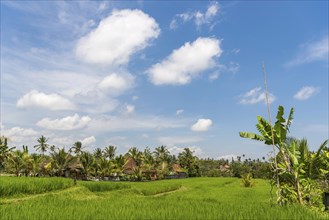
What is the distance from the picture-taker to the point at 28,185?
19109mm

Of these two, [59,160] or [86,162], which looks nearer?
[59,160]

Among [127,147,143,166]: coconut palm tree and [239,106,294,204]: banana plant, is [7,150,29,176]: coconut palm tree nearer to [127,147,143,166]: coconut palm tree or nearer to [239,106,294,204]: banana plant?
[127,147,143,166]: coconut palm tree

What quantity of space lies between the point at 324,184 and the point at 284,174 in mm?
2846

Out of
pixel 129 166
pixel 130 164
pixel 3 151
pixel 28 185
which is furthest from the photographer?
pixel 130 164

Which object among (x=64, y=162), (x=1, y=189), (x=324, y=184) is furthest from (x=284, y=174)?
(x=64, y=162)

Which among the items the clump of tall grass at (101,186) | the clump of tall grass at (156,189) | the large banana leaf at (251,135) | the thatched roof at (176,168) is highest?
the large banana leaf at (251,135)

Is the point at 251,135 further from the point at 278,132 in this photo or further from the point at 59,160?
the point at 59,160

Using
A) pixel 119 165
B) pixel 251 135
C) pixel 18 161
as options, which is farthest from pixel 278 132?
pixel 119 165

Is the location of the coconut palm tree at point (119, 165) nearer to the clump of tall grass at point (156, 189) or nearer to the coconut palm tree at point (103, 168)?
the coconut palm tree at point (103, 168)

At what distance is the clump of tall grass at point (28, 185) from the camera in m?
17.6

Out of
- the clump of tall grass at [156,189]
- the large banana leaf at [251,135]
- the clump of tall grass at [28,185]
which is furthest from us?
the clump of tall grass at [156,189]

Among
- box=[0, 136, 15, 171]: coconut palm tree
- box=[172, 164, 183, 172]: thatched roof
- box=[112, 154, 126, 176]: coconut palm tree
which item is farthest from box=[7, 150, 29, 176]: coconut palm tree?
box=[172, 164, 183, 172]: thatched roof

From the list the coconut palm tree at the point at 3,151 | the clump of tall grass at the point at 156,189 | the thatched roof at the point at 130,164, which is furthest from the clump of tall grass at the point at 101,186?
the thatched roof at the point at 130,164

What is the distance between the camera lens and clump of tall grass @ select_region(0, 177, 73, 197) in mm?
17575
